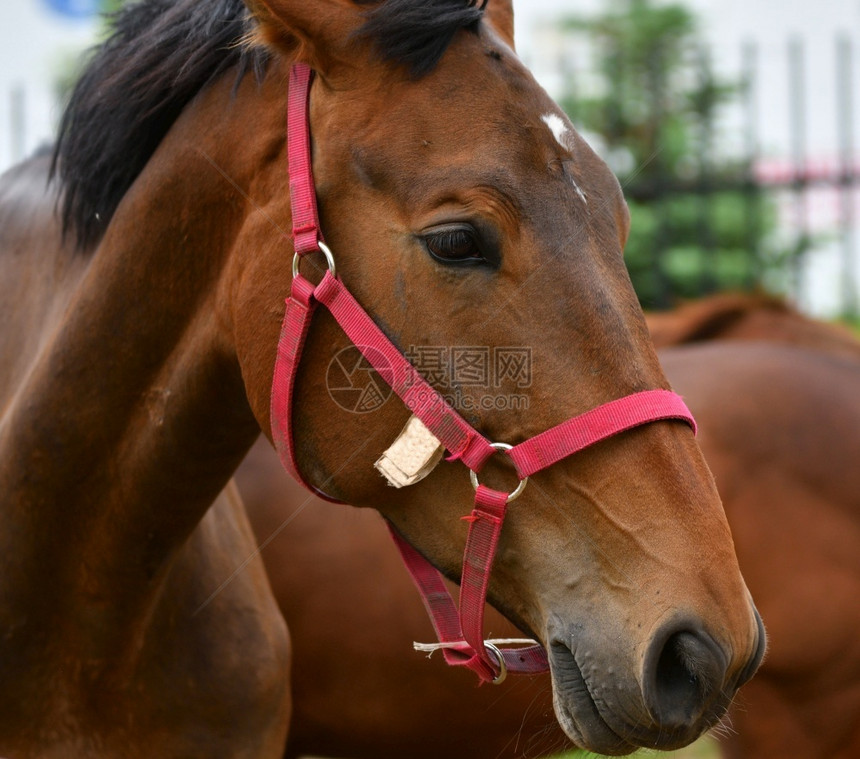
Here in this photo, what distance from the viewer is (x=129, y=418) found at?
82.2 inches

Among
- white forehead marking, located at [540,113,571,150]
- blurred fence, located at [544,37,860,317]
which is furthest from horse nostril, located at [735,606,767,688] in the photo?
blurred fence, located at [544,37,860,317]

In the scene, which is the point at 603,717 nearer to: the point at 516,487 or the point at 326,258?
the point at 516,487

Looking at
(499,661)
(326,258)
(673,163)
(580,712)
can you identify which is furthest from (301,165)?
(673,163)

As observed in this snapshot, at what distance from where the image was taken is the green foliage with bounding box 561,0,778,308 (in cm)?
798

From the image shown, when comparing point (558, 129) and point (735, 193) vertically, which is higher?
point (558, 129)

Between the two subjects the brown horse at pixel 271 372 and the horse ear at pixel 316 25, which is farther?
the horse ear at pixel 316 25

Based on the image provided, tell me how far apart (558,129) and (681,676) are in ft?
3.20

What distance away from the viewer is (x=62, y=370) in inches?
82.0

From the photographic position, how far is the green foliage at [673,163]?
26.2 feet

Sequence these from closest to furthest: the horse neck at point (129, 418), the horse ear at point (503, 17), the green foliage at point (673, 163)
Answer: the horse neck at point (129, 418)
the horse ear at point (503, 17)
the green foliage at point (673, 163)

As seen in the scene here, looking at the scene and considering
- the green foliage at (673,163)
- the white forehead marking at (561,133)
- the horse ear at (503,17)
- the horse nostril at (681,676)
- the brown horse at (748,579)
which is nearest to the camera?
the horse nostril at (681,676)

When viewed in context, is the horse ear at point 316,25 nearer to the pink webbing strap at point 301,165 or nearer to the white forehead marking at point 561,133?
the pink webbing strap at point 301,165

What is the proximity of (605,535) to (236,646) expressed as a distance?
1061 millimetres

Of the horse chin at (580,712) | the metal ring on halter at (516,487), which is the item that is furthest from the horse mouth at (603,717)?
the metal ring on halter at (516,487)
